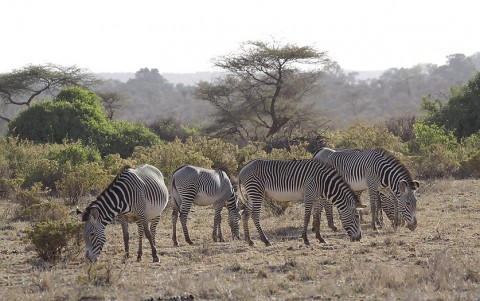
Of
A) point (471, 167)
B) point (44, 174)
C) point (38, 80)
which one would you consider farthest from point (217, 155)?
point (38, 80)

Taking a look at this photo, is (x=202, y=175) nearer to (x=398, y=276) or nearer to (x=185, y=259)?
(x=185, y=259)

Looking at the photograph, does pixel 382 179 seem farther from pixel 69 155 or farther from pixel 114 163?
pixel 69 155

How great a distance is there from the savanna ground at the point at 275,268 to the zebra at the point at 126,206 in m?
0.43

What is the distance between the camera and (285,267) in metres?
10.2

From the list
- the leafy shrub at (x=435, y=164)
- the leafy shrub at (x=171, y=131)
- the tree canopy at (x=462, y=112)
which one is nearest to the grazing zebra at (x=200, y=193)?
the leafy shrub at (x=435, y=164)

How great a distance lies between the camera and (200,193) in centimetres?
1336

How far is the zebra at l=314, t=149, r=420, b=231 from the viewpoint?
12.9m

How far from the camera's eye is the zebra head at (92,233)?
10.0 m

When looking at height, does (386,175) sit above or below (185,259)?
above

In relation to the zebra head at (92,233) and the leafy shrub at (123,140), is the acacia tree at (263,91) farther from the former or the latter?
the zebra head at (92,233)

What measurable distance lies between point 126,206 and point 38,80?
2870cm

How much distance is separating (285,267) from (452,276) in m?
2.22

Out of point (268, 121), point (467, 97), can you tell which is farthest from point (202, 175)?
point (268, 121)

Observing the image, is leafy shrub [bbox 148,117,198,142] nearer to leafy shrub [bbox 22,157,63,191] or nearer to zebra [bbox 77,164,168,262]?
leafy shrub [bbox 22,157,63,191]
